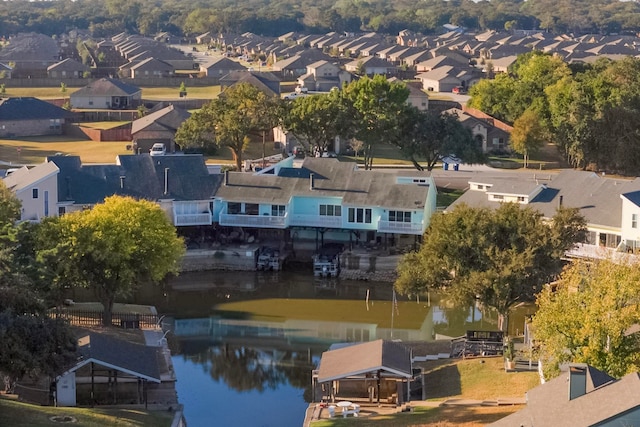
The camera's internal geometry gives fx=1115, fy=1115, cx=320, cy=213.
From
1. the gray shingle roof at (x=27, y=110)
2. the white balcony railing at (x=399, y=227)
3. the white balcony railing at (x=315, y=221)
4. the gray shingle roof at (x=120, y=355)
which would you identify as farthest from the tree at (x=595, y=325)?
the gray shingle roof at (x=27, y=110)

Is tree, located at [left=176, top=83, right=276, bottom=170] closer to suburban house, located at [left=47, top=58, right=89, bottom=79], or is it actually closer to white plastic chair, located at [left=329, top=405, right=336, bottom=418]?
white plastic chair, located at [left=329, top=405, right=336, bottom=418]

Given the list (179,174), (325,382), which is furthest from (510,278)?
(179,174)

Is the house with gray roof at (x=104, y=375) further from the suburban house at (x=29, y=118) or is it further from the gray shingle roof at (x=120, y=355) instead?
the suburban house at (x=29, y=118)

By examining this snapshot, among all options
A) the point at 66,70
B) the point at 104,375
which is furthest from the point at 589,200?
the point at 66,70

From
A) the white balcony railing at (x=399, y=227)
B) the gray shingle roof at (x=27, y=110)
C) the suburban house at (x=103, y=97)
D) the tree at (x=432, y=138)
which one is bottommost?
the white balcony railing at (x=399, y=227)

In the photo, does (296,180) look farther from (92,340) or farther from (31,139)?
(31,139)

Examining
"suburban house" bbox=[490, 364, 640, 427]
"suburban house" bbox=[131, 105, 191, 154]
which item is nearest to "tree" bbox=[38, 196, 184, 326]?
"suburban house" bbox=[490, 364, 640, 427]
